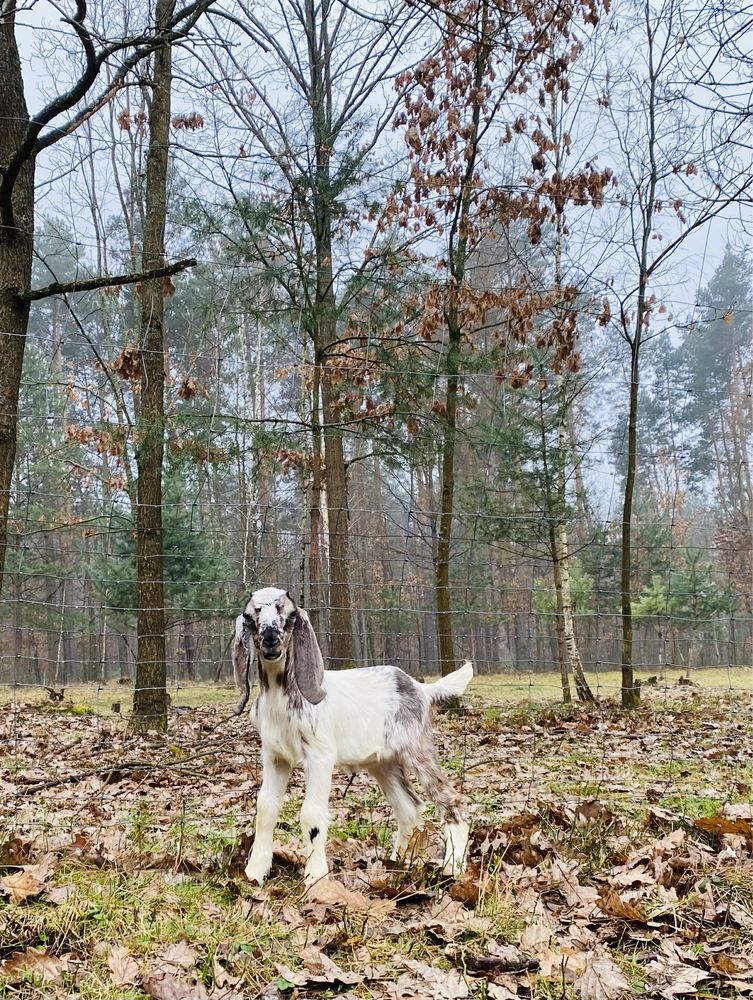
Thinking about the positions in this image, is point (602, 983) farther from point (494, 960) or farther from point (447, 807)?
point (447, 807)

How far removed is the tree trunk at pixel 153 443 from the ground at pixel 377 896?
302 centimetres

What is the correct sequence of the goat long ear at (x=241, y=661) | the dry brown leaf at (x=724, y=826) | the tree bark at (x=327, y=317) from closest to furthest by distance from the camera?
the goat long ear at (x=241, y=661) < the dry brown leaf at (x=724, y=826) < the tree bark at (x=327, y=317)

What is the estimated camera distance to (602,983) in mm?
2629

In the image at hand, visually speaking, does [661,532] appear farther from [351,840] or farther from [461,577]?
[351,840]

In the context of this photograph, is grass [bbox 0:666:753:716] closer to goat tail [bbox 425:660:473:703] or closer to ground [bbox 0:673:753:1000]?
ground [bbox 0:673:753:1000]

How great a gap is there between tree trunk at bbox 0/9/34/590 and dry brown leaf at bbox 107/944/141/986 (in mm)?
2903

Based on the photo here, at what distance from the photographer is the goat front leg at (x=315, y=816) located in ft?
12.2

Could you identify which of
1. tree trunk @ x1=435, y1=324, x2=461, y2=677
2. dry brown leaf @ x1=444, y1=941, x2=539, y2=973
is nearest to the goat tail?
dry brown leaf @ x1=444, y1=941, x2=539, y2=973

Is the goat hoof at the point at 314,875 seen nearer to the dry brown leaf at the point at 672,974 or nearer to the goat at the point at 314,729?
the goat at the point at 314,729

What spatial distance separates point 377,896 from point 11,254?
13.6 feet

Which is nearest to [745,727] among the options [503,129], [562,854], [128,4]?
[562,854]

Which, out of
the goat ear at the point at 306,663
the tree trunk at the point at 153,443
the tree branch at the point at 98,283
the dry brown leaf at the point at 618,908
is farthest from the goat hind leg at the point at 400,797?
the tree trunk at the point at 153,443

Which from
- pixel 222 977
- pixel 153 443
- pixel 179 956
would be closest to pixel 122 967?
pixel 179 956

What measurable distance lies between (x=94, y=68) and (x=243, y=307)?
7539mm
